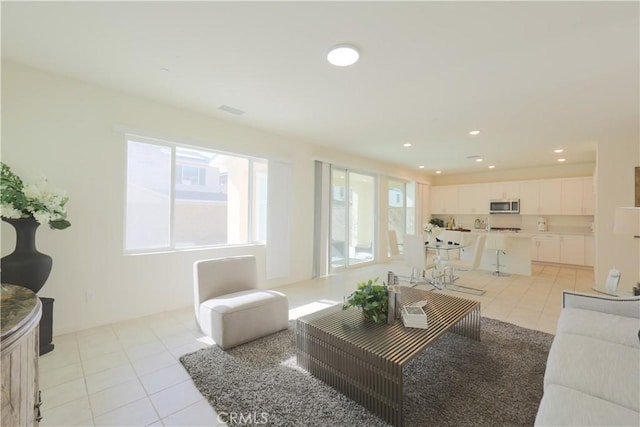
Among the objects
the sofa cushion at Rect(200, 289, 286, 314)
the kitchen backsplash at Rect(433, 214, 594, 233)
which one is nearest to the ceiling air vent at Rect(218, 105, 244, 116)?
the sofa cushion at Rect(200, 289, 286, 314)

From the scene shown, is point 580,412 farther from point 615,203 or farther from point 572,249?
point 572,249

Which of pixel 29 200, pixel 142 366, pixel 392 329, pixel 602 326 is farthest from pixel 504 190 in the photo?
pixel 29 200

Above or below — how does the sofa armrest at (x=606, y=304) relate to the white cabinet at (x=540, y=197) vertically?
below

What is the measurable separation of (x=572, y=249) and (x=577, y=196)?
1.27 m

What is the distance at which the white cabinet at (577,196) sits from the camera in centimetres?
638

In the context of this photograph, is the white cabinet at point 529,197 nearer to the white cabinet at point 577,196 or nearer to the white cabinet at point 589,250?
the white cabinet at point 577,196

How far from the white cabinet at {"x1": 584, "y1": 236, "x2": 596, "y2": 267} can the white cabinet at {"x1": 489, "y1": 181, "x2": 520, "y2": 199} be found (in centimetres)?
173

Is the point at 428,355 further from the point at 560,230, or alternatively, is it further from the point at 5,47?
the point at 560,230

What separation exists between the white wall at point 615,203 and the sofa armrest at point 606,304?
3240 millimetres

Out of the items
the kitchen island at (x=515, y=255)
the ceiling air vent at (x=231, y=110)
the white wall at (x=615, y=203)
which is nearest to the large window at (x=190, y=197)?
the ceiling air vent at (x=231, y=110)

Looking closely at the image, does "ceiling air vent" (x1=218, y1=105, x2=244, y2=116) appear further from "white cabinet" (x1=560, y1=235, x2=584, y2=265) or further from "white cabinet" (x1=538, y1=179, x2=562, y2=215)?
"white cabinet" (x1=560, y1=235, x2=584, y2=265)

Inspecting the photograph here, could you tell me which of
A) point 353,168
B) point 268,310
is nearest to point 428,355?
point 268,310

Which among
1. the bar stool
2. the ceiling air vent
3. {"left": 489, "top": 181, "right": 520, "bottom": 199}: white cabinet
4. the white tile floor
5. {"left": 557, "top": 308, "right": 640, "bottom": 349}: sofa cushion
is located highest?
the ceiling air vent

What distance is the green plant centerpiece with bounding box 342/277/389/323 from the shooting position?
7.15 feet
